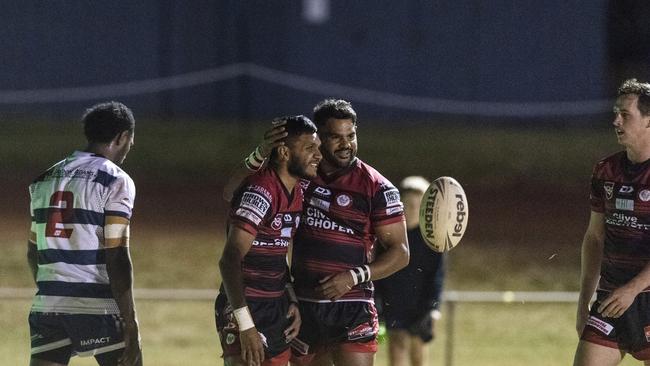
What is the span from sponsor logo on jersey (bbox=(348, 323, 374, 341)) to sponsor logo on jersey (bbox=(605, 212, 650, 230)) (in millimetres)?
1481

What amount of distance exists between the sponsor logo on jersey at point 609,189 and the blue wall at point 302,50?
561 inches

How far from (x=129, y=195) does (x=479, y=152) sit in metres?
13.8

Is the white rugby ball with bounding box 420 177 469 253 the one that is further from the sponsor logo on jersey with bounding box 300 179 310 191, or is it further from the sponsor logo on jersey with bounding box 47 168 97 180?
the sponsor logo on jersey with bounding box 47 168 97 180

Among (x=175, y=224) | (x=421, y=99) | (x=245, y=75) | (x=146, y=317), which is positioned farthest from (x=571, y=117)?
(x=146, y=317)

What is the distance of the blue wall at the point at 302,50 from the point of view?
20.6 m

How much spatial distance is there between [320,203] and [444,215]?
893 mm

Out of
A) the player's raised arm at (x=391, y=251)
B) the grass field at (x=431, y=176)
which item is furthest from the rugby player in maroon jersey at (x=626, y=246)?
the grass field at (x=431, y=176)

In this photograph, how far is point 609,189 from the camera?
640 centimetres

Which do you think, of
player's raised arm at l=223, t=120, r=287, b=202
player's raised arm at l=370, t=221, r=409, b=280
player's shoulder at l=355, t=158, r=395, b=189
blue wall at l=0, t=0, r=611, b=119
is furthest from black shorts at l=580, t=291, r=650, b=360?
blue wall at l=0, t=0, r=611, b=119

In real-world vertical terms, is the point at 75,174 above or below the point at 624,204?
above

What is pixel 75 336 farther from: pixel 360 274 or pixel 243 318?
pixel 360 274

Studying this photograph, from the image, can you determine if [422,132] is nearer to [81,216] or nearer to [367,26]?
[367,26]

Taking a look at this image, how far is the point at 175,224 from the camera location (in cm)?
1658

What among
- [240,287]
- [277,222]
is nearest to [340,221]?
[277,222]
